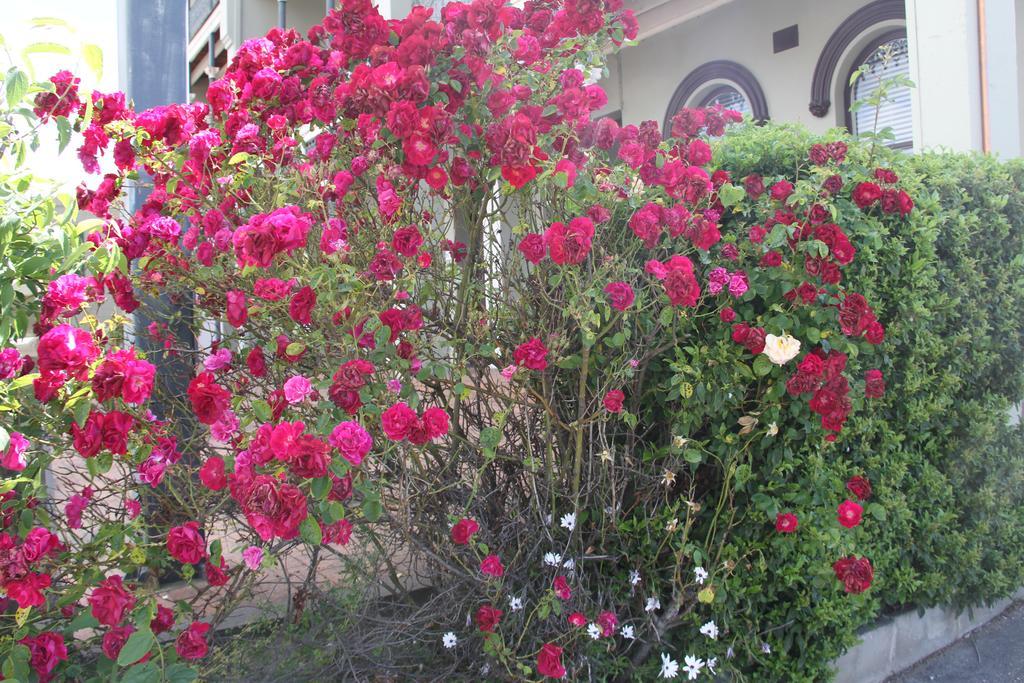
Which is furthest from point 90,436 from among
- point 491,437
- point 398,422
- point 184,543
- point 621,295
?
point 621,295

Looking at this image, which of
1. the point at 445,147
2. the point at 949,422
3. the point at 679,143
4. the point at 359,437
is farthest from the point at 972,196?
the point at 359,437

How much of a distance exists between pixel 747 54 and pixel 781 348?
7.01 meters

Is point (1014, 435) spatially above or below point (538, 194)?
below

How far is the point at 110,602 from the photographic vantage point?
1936 mm

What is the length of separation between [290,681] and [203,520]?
59 cm

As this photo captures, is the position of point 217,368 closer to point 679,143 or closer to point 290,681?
point 290,681

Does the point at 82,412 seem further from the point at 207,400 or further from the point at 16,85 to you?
the point at 16,85

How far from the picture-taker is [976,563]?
301cm

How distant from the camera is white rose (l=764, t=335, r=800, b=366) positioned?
88.7 inches

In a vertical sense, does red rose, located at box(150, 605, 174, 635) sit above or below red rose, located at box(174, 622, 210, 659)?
above

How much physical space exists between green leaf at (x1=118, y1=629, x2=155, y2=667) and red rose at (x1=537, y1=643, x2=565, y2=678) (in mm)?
1068

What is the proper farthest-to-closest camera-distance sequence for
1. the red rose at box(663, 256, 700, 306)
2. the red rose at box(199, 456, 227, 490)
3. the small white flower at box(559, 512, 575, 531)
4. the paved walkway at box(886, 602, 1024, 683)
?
the paved walkway at box(886, 602, 1024, 683) → the small white flower at box(559, 512, 575, 531) → the red rose at box(663, 256, 700, 306) → the red rose at box(199, 456, 227, 490)

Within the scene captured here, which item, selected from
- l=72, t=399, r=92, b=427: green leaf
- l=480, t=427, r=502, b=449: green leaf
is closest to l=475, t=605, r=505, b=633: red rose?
l=480, t=427, r=502, b=449: green leaf

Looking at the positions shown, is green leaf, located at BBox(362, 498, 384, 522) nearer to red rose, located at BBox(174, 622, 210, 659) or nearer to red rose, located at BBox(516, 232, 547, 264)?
red rose, located at BBox(174, 622, 210, 659)
